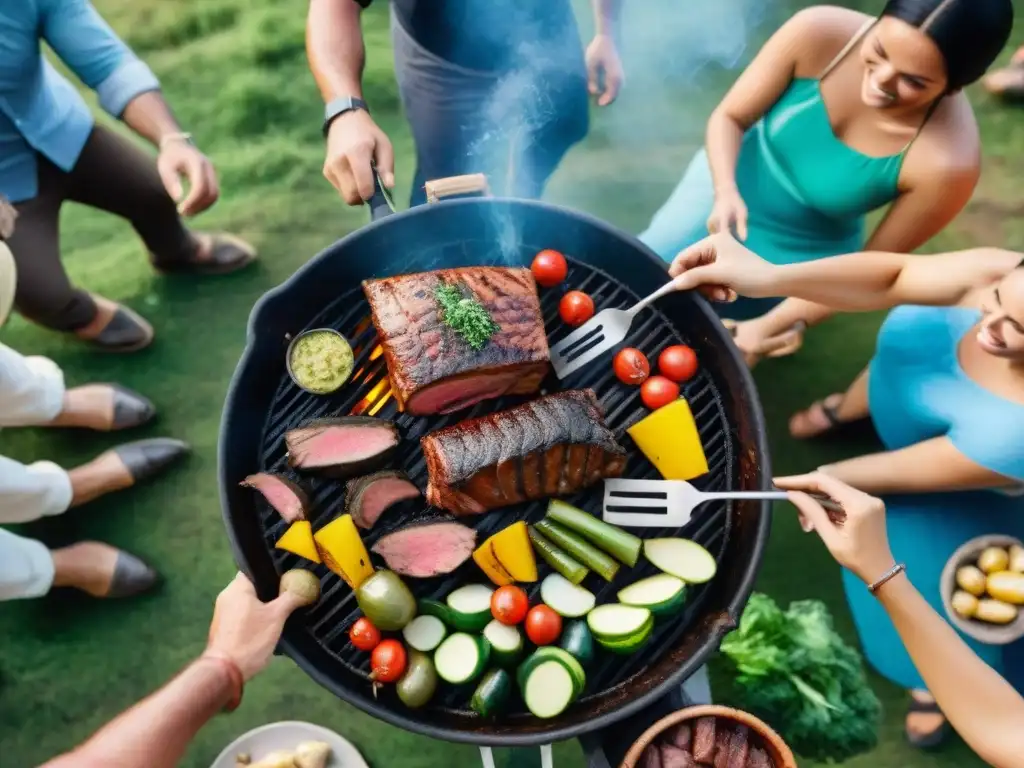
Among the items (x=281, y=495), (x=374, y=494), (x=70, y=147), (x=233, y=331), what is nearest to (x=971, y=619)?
(x=374, y=494)

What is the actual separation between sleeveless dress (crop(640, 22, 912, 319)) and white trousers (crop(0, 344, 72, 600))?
3327 mm

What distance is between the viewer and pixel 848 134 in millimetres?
3184

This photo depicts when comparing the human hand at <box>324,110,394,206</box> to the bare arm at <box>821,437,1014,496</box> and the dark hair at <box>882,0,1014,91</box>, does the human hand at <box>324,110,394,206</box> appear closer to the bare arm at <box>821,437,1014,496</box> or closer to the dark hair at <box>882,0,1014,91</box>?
the dark hair at <box>882,0,1014,91</box>

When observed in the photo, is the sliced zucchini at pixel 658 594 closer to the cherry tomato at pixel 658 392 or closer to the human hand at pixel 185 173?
the cherry tomato at pixel 658 392

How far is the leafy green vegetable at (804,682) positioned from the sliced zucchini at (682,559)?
1.01 meters

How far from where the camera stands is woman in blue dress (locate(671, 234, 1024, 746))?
111 inches

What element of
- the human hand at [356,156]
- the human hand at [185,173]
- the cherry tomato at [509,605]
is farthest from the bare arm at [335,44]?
the cherry tomato at [509,605]

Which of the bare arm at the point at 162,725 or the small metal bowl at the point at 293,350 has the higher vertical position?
the small metal bowl at the point at 293,350

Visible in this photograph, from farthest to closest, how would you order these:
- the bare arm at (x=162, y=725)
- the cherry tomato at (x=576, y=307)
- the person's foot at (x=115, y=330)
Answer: the person's foot at (x=115, y=330)
the cherry tomato at (x=576, y=307)
the bare arm at (x=162, y=725)

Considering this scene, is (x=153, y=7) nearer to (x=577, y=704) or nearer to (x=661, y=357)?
(x=661, y=357)

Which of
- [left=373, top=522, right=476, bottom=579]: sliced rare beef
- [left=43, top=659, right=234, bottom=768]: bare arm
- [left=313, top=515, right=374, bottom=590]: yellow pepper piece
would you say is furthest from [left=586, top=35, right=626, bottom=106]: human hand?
[left=43, top=659, right=234, bottom=768]: bare arm

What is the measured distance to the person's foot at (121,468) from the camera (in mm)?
4297

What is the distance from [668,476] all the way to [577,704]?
974 mm

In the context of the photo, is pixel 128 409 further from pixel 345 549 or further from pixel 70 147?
pixel 345 549
